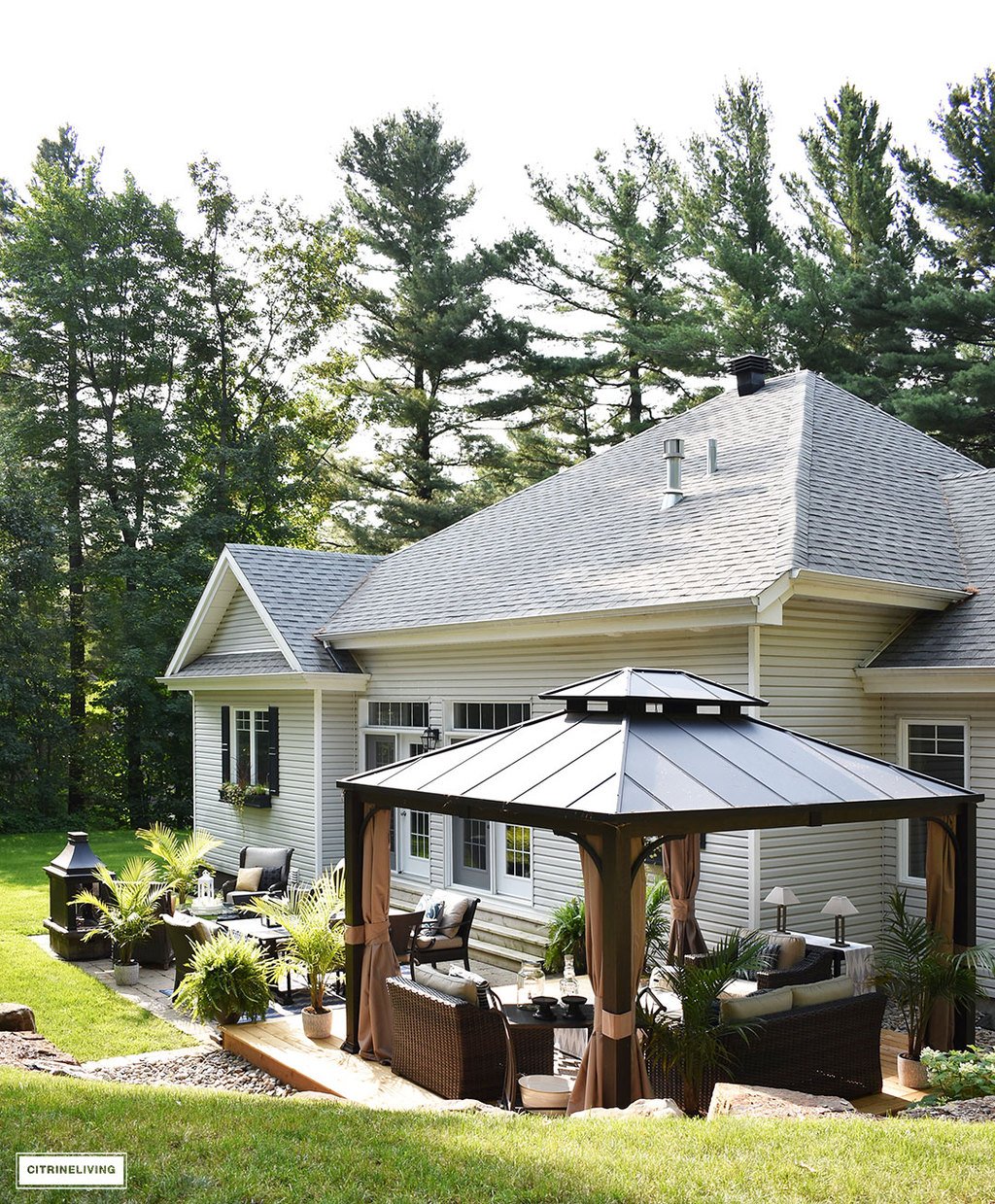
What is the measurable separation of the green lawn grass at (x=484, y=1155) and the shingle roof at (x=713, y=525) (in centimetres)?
539

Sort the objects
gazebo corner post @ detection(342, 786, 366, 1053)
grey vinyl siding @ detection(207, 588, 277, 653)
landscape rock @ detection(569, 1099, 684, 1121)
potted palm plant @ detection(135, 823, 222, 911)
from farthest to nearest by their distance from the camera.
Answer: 1. grey vinyl siding @ detection(207, 588, 277, 653)
2. potted palm plant @ detection(135, 823, 222, 911)
3. gazebo corner post @ detection(342, 786, 366, 1053)
4. landscape rock @ detection(569, 1099, 684, 1121)

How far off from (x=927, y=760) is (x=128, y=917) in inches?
330

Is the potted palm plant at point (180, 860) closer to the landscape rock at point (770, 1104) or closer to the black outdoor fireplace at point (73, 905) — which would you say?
the black outdoor fireplace at point (73, 905)

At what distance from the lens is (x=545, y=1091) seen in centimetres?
690

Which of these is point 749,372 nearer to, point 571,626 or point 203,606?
point 571,626

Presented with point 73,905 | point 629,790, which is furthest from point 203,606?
point 629,790

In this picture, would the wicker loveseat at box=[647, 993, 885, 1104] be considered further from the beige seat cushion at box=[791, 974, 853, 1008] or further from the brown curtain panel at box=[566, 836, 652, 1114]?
the brown curtain panel at box=[566, 836, 652, 1114]

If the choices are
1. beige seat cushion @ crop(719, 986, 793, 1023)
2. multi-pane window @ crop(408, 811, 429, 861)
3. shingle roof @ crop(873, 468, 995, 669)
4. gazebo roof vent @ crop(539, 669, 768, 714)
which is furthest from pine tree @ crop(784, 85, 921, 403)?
beige seat cushion @ crop(719, 986, 793, 1023)

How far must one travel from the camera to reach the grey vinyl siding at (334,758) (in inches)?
605

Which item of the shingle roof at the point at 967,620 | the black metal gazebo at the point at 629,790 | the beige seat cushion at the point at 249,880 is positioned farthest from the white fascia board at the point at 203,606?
the shingle roof at the point at 967,620

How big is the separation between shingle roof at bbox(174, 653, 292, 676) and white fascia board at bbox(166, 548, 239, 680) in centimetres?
17

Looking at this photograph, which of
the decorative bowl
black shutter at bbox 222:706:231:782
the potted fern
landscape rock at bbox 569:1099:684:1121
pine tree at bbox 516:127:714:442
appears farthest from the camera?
pine tree at bbox 516:127:714:442

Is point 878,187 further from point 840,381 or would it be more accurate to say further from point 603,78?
point 603,78

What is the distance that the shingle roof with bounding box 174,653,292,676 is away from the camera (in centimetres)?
1609
